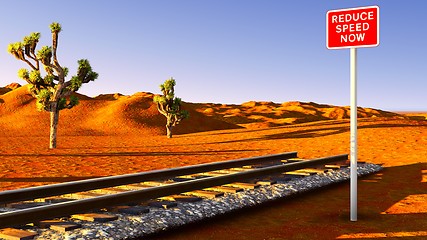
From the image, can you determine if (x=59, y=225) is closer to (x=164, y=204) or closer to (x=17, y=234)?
(x=17, y=234)

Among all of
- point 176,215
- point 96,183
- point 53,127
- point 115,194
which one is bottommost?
point 176,215

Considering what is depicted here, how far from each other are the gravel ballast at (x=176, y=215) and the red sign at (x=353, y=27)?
122 inches

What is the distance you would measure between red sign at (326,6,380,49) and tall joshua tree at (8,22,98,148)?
79.5 feet

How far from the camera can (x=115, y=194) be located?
6.77m

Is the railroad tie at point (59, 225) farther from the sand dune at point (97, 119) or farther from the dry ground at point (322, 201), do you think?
the sand dune at point (97, 119)

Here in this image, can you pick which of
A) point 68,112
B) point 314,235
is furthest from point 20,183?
point 68,112

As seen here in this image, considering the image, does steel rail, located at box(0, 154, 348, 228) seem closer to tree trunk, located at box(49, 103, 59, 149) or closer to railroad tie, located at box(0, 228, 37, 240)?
railroad tie, located at box(0, 228, 37, 240)

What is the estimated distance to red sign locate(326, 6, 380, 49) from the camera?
7152mm

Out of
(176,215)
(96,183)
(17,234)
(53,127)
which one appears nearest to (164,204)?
(176,215)

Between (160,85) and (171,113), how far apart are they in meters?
2.55

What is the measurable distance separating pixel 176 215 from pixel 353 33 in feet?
12.7

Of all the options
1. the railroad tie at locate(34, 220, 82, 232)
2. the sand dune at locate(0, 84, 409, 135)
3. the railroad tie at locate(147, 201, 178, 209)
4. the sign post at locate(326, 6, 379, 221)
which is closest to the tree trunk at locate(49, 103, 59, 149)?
the sand dune at locate(0, 84, 409, 135)

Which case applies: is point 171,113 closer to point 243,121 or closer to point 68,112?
point 68,112

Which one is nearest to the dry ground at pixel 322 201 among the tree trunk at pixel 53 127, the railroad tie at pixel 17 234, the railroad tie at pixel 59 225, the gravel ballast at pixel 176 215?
the gravel ballast at pixel 176 215
